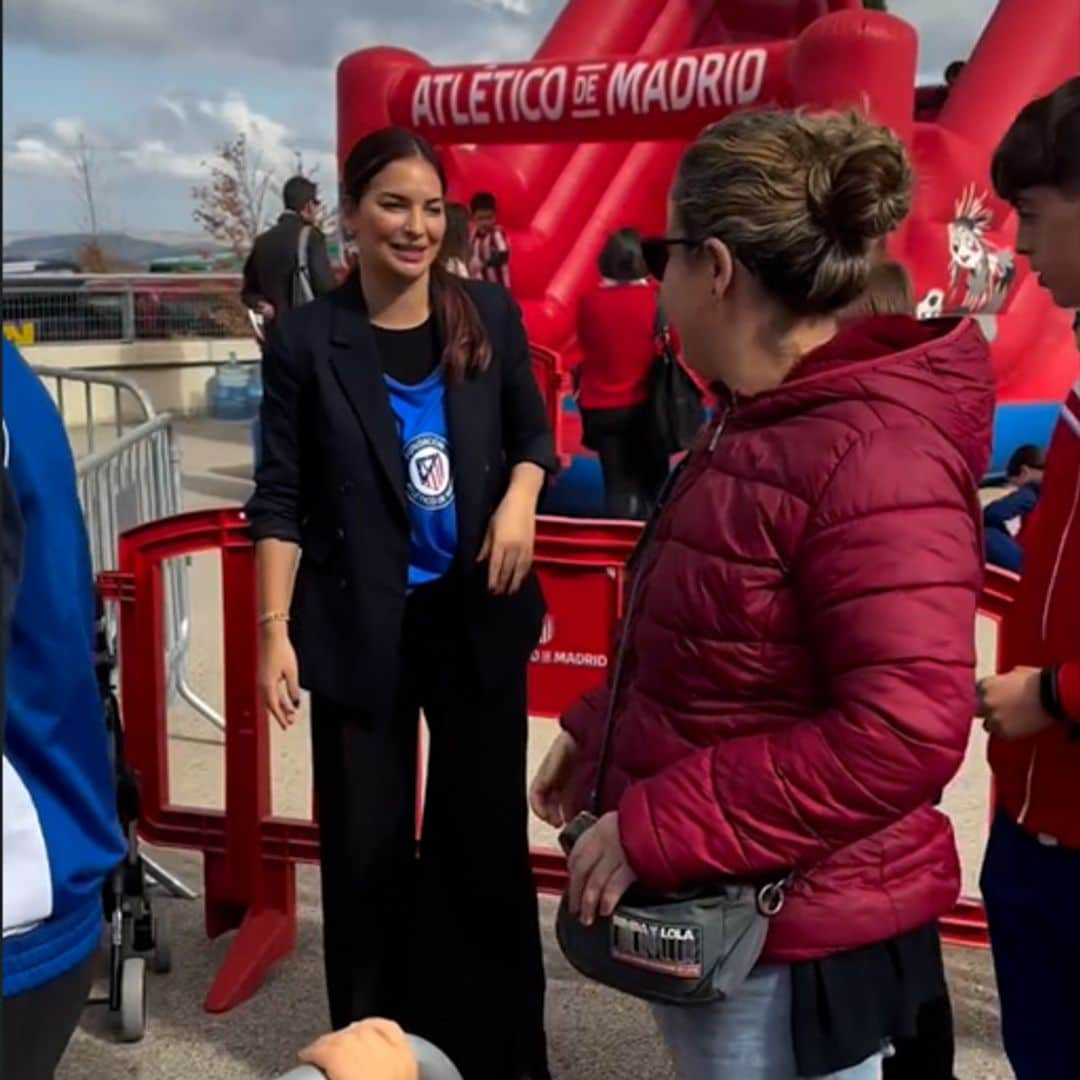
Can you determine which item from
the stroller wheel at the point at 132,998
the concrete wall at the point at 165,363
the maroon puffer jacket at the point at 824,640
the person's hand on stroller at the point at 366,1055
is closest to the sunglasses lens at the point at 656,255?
the maroon puffer jacket at the point at 824,640

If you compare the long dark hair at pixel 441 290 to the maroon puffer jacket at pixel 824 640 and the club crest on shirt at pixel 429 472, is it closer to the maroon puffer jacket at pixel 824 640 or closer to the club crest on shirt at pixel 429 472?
the club crest on shirt at pixel 429 472

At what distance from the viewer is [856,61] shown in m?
7.02

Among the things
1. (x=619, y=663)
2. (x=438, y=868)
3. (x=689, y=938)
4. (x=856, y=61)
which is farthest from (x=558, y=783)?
(x=856, y=61)

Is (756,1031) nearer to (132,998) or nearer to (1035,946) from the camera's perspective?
(1035,946)

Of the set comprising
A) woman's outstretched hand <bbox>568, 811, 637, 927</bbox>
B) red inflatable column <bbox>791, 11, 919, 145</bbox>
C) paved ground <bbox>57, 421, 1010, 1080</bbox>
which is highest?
red inflatable column <bbox>791, 11, 919, 145</bbox>

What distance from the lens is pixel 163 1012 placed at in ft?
10.4

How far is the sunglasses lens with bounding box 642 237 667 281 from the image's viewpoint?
5.18 feet

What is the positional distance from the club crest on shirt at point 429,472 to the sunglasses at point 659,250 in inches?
39.1

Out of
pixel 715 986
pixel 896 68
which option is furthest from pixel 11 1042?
pixel 896 68

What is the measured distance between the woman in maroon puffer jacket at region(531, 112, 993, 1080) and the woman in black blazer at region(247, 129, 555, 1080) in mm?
993

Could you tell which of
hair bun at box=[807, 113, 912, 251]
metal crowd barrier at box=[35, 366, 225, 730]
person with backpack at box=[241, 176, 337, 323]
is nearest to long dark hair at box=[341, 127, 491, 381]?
hair bun at box=[807, 113, 912, 251]

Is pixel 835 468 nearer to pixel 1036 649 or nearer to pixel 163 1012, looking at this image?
pixel 1036 649

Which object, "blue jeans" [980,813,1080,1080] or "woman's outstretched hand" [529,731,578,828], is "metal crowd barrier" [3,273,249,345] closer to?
"woman's outstretched hand" [529,731,578,828]

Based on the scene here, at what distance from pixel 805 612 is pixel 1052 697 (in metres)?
0.47
